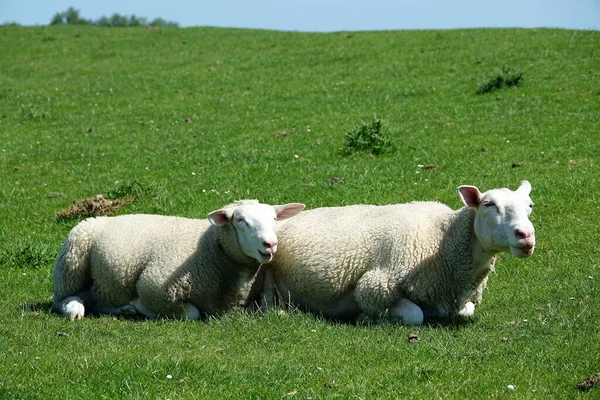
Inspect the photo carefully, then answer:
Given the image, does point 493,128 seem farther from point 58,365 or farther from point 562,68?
point 58,365

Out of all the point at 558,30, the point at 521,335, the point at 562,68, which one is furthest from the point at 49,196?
the point at 558,30

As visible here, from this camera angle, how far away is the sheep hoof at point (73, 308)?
9219 millimetres

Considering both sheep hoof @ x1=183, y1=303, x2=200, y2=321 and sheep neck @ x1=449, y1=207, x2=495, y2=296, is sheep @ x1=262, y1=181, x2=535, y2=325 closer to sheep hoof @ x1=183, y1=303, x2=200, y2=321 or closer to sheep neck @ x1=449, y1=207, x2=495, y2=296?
sheep neck @ x1=449, y1=207, x2=495, y2=296

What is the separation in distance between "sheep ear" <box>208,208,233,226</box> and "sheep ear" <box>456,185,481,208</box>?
2.36 m

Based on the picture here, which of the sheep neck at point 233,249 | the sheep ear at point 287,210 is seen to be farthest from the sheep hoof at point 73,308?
the sheep ear at point 287,210

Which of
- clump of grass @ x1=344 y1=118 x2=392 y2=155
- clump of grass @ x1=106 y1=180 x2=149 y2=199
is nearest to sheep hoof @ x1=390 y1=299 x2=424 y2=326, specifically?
clump of grass @ x1=106 y1=180 x2=149 y2=199

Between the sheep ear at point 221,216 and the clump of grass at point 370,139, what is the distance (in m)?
7.32

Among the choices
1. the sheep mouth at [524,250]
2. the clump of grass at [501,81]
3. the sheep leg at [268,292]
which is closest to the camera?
the sheep mouth at [524,250]

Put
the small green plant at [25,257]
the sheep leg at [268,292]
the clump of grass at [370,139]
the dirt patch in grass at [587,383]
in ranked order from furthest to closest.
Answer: the clump of grass at [370,139] < the small green plant at [25,257] < the sheep leg at [268,292] < the dirt patch in grass at [587,383]

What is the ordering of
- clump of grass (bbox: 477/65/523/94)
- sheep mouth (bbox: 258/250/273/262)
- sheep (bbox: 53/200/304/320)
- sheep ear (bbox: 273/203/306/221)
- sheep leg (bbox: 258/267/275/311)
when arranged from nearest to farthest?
sheep mouth (bbox: 258/250/273/262), sheep (bbox: 53/200/304/320), sheep ear (bbox: 273/203/306/221), sheep leg (bbox: 258/267/275/311), clump of grass (bbox: 477/65/523/94)

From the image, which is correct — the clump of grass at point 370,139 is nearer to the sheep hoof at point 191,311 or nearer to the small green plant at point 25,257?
the small green plant at point 25,257

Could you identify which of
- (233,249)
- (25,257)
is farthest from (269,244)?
(25,257)

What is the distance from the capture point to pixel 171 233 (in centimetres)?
965

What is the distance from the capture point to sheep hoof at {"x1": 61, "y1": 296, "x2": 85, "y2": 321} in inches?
363
